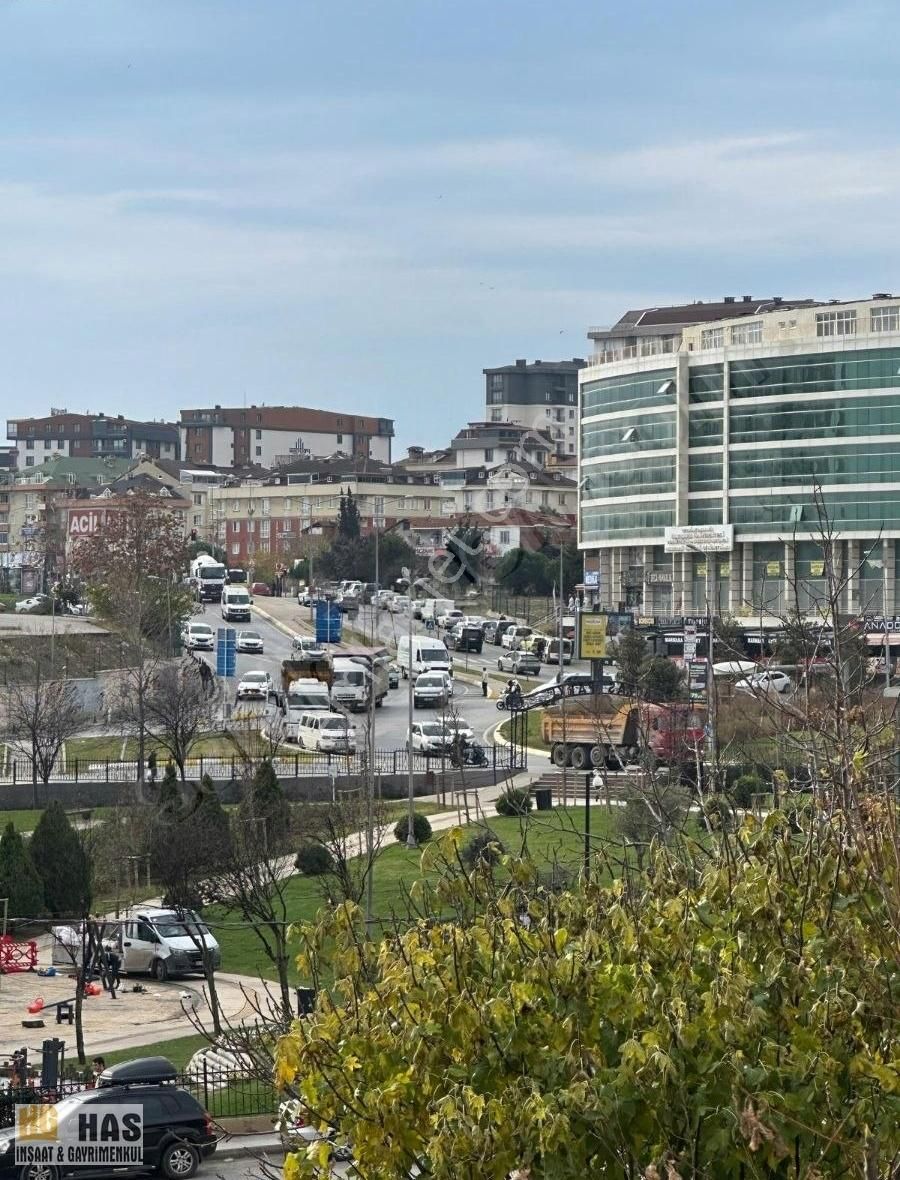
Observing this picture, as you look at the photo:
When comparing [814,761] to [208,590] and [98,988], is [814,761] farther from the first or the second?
[208,590]

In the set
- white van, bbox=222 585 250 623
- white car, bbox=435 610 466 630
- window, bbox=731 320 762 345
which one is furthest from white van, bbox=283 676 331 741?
window, bbox=731 320 762 345

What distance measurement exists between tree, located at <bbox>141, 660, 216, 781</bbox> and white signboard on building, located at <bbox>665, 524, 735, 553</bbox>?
3992cm

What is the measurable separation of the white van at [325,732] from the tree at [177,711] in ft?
9.37

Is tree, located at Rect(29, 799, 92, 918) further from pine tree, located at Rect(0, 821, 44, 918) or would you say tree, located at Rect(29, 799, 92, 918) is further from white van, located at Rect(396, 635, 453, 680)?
white van, located at Rect(396, 635, 453, 680)

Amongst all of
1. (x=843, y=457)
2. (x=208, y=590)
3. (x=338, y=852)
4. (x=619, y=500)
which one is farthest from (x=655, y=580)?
(x=338, y=852)

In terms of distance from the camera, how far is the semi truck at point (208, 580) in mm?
98688

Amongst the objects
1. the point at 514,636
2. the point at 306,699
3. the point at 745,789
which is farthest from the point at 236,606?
the point at 745,789

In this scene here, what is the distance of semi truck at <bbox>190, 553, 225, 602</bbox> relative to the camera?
98688mm

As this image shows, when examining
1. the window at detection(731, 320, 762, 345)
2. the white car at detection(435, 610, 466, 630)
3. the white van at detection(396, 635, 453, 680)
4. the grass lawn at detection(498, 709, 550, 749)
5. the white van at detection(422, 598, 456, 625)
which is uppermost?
the window at detection(731, 320, 762, 345)

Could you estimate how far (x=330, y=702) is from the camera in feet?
204

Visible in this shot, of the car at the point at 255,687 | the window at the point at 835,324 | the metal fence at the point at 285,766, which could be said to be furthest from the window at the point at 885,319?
the metal fence at the point at 285,766

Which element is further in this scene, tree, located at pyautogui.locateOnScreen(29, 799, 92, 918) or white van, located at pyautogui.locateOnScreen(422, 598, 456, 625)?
white van, located at pyautogui.locateOnScreen(422, 598, 456, 625)

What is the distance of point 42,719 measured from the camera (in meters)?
50.5

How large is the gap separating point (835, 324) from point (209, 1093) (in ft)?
241
